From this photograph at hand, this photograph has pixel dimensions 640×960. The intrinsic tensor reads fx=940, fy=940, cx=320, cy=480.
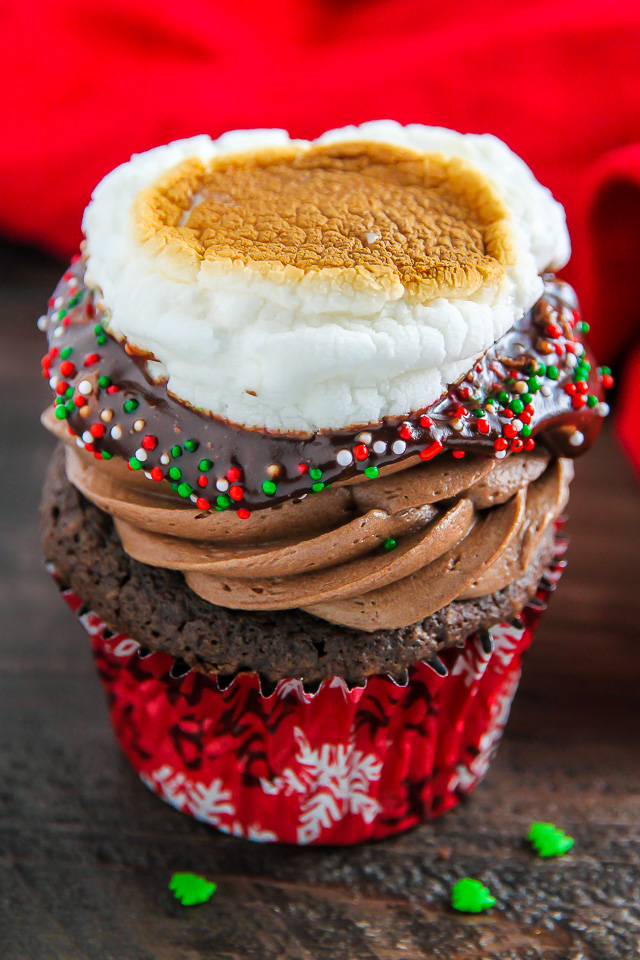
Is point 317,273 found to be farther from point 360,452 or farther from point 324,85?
point 324,85

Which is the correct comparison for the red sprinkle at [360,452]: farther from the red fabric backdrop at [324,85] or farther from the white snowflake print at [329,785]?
the red fabric backdrop at [324,85]

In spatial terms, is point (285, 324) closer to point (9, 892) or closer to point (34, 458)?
point (9, 892)

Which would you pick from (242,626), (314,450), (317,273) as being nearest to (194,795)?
(242,626)

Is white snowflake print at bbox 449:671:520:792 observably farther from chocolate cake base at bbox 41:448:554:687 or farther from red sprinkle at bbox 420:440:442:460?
red sprinkle at bbox 420:440:442:460

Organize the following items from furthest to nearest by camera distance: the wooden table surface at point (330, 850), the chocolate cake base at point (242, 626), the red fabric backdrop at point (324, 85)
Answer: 1. the red fabric backdrop at point (324, 85)
2. the wooden table surface at point (330, 850)
3. the chocolate cake base at point (242, 626)

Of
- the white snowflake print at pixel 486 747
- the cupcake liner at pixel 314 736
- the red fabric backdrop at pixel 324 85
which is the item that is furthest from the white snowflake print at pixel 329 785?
the red fabric backdrop at pixel 324 85

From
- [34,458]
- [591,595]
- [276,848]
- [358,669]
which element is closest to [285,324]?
[358,669]
